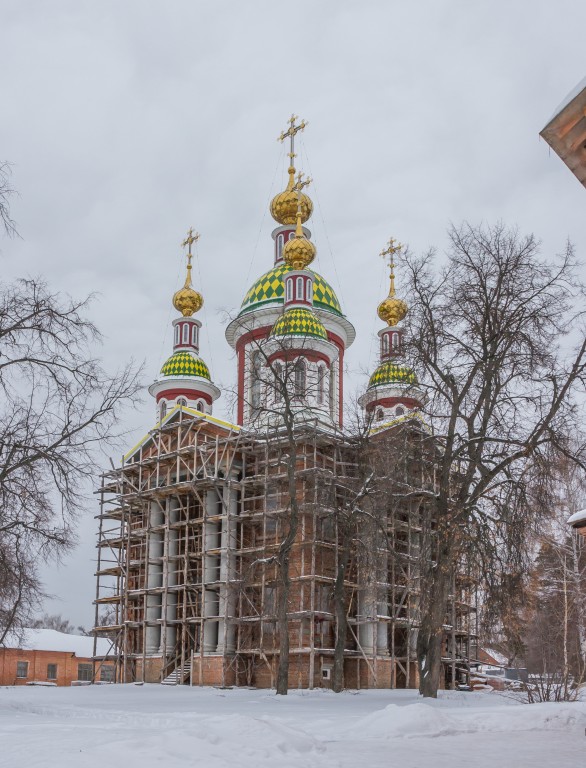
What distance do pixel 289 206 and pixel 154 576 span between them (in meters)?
15.7

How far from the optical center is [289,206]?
37531mm

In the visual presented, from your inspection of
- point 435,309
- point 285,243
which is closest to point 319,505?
point 435,309

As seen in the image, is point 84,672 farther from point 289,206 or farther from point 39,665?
point 289,206

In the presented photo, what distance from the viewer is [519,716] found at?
1273 centimetres

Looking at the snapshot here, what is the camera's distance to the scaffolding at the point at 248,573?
1065 inches

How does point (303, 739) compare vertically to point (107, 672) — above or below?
above

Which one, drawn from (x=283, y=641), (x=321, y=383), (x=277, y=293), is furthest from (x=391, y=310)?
(x=283, y=641)

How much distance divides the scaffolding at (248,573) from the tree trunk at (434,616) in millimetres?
5558

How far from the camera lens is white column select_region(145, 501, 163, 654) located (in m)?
30.7

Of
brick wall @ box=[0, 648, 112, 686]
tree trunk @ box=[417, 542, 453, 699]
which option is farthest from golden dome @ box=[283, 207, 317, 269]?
brick wall @ box=[0, 648, 112, 686]

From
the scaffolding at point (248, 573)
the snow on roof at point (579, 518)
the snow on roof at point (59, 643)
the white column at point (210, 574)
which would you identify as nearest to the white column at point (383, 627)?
the scaffolding at point (248, 573)

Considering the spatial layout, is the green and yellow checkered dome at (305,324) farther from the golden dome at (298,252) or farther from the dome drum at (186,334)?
the dome drum at (186,334)

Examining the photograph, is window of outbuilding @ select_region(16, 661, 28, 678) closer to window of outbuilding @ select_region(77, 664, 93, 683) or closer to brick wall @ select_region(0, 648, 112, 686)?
brick wall @ select_region(0, 648, 112, 686)

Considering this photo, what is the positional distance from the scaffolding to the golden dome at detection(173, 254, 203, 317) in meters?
9.49
